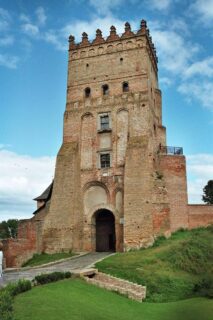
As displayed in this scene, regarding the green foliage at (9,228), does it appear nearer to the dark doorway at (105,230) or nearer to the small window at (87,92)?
the dark doorway at (105,230)

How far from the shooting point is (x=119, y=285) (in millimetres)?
18281

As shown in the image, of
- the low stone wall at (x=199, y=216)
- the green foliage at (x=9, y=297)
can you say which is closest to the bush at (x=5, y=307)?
the green foliage at (x=9, y=297)

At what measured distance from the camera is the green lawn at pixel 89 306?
11.7 meters

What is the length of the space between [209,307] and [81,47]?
2712cm

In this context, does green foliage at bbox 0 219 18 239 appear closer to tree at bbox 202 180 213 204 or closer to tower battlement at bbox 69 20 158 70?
tree at bbox 202 180 213 204

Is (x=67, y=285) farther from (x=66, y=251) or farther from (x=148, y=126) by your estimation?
(x=148, y=126)

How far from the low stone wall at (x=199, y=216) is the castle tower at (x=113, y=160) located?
787 mm

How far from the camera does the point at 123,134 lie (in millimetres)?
31938

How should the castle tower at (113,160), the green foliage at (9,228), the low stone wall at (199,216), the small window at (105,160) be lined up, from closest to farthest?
1. the castle tower at (113,160)
2. the low stone wall at (199,216)
3. the small window at (105,160)
4. the green foliage at (9,228)

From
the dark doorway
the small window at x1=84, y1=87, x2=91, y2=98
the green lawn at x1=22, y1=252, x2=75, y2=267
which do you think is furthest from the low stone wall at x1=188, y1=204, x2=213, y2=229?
the small window at x1=84, y1=87, x2=91, y2=98

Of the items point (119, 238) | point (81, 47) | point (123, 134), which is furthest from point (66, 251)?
point (81, 47)

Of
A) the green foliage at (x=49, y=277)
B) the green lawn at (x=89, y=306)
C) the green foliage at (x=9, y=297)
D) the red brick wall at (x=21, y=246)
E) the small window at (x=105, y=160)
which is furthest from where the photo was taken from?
the small window at (x=105, y=160)

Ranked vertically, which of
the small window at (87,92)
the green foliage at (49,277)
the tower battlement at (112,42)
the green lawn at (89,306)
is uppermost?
the tower battlement at (112,42)

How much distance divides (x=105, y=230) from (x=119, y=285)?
14.5 metres
